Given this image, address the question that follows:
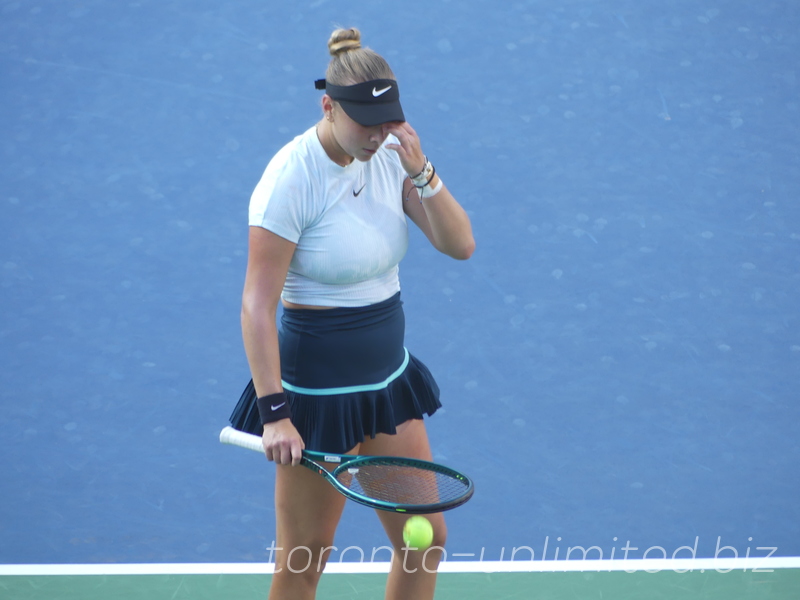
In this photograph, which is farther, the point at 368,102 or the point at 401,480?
the point at 401,480

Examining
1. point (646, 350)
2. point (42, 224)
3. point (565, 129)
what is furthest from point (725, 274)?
point (42, 224)

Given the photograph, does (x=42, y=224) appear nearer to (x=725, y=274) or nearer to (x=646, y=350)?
(x=646, y=350)

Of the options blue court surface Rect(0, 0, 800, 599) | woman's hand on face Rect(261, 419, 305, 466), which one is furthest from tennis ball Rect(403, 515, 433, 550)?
blue court surface Rect(0, 0, 800, 599)

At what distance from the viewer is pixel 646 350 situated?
12.6ft

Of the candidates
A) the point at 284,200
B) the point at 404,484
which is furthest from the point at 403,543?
the point at 284,200

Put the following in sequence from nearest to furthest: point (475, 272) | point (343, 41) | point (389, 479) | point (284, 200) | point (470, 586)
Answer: point (284, 200), point (343, 41), point (389, 479), point (470, 586), point (475, 272)

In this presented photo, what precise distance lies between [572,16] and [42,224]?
2.75 meters

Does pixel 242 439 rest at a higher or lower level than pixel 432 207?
lower

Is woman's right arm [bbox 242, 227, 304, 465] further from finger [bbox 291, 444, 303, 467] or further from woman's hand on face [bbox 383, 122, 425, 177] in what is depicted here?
woman's hand on face [bbox 383, 122, 425, 177]

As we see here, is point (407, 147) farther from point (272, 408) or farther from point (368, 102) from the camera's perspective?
point (272, 408)

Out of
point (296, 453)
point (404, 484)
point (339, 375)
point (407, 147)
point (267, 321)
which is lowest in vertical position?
point (404, 484)

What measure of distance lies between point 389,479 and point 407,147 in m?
0.79

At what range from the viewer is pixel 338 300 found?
2.17 meters

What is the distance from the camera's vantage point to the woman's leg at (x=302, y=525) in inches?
88.4
